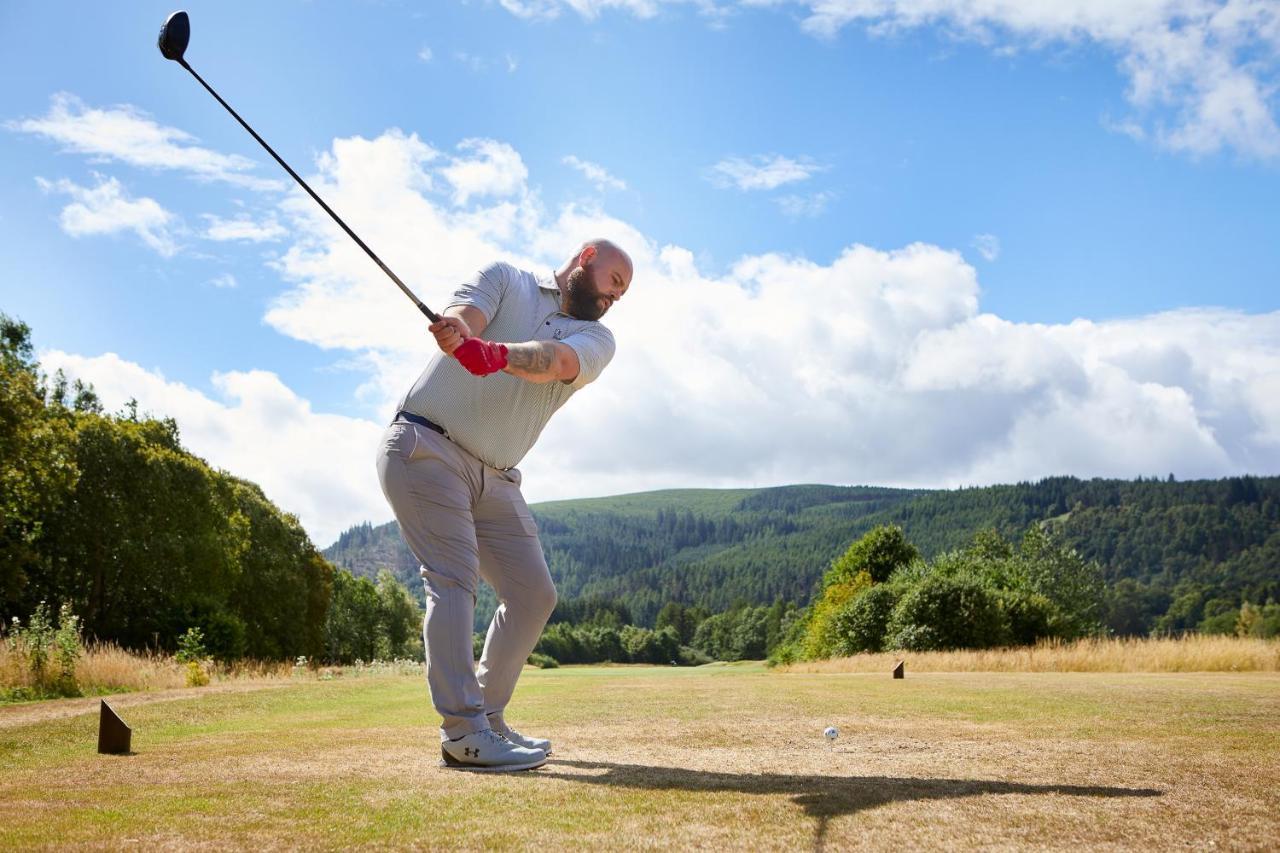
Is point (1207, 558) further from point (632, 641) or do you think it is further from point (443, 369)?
point (443, 369)

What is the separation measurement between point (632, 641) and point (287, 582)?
357 feet

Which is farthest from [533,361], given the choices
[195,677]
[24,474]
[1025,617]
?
[1025,617]

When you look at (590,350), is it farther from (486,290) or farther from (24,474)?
(24,474)

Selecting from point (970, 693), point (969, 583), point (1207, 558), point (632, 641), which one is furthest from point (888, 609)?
point (1207, 558)

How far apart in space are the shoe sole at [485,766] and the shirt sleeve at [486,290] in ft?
7.05

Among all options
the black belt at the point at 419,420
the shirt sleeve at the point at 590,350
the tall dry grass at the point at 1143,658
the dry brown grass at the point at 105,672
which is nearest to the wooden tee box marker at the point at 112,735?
the black belt at the point at 419,420

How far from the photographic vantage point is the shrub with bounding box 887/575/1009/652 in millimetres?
40188

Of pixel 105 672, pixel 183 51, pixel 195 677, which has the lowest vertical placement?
pixel 195 677

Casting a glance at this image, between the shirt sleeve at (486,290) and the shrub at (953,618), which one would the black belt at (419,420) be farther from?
the shrub at (953,618)

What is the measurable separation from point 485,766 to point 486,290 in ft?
7.64

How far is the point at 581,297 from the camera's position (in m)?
5.54

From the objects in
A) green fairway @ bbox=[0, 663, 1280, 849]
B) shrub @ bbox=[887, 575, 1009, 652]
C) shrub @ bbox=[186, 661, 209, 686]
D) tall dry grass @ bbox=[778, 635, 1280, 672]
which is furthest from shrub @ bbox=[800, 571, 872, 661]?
green fairway @ bbox=[0, 663, 1280, 849]

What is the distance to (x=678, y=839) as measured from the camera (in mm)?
3193

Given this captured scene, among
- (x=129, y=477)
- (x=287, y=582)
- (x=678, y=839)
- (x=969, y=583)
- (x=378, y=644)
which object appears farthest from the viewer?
(x=378, y=644)
